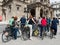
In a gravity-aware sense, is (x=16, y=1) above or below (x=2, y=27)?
above

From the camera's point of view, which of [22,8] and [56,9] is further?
[56,9]

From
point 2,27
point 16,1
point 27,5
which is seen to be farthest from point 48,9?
point 2,27

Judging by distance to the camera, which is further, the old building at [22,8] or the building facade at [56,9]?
the building facade at [56,9]

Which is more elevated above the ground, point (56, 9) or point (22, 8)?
point (22, 8)

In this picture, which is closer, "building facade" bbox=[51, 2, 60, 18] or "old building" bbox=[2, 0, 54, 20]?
"old building" bbox=[2, 0, 54, 20]

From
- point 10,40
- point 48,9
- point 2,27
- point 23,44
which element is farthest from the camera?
point 48,9

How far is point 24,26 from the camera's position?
14766mm

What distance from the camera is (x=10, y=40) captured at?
46.5 feet

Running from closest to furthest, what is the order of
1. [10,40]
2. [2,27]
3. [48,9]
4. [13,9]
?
[10,40]
[2,27]
[13,9]
[48,9]

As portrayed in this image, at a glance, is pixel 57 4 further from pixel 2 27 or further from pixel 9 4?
pixel 2 27

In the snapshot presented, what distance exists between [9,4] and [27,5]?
285 inches

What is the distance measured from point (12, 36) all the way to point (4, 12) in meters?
A: 46.0

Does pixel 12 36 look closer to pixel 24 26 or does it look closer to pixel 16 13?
pixel 24 26

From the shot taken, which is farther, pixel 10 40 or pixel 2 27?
pixel 2 27
